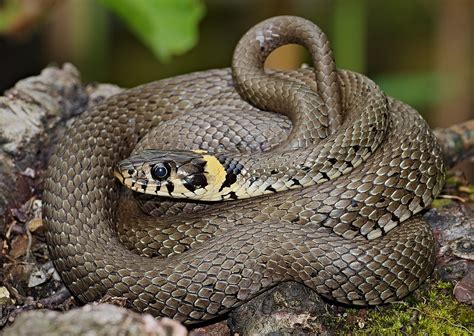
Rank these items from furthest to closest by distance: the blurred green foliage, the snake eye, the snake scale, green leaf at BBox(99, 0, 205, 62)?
the blurred green foliage < green leaf at BBox(99, 0, 205, 62) < the snake eye < the snake scale

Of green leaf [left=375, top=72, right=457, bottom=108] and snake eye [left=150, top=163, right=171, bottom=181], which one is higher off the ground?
snake eye [left=150, top=163, right=171, bottom=181]

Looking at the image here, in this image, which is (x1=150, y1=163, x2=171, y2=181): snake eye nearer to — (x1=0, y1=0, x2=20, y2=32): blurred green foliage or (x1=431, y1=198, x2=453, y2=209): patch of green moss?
(x1=431, y1=198, x2=453, y2=209): patch of green moss

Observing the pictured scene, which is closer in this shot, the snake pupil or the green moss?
the green moss

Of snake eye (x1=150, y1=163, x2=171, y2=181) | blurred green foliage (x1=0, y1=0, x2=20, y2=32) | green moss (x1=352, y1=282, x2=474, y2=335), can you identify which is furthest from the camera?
blurred green foliage (x1=0, y1=0, x2=20, y2=32)

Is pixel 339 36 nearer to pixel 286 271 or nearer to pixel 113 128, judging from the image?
pixel 113 128

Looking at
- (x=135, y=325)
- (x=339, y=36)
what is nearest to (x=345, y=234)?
(x=135, y=325)

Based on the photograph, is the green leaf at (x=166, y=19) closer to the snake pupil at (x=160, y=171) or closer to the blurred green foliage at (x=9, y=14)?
the blurred green foliage at (x=9, y=14)

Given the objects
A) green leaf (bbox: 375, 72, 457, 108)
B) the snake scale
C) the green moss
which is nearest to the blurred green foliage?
the snake scale

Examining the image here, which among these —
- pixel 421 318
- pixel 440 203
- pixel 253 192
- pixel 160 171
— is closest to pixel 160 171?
pixel 160 171
